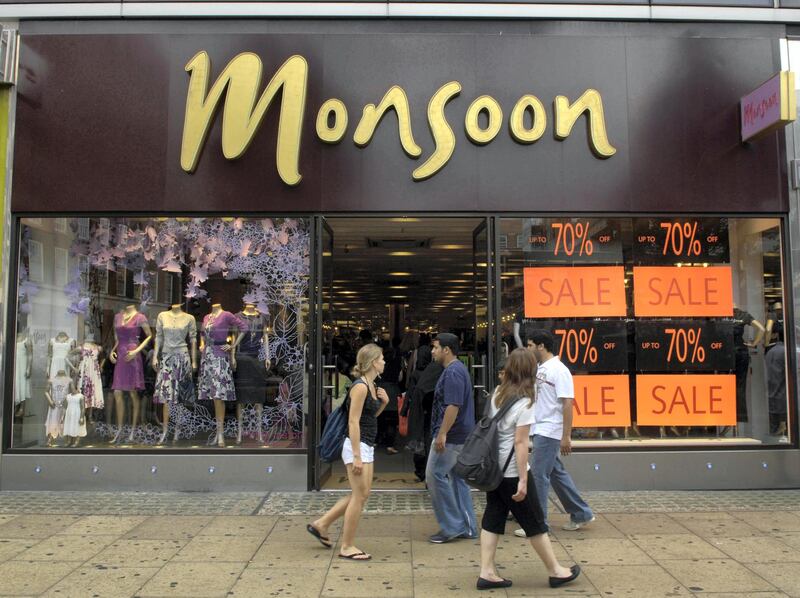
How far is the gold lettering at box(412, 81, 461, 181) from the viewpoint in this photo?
7660 mm

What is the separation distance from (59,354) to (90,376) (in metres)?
0.46

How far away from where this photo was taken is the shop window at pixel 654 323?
7.86m

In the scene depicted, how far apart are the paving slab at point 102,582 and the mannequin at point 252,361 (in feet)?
9.82

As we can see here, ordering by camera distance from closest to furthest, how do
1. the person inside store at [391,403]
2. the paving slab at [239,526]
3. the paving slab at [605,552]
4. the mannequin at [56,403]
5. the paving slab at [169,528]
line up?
the paving slab at [605,552] → the paving slab at [169,528] → the paving slab at [239,526] → the mannequin at [56,403] → the person inside store at [391,403]

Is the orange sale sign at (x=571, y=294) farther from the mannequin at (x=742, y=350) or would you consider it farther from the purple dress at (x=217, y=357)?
the purple dress at (x=217, y=357)

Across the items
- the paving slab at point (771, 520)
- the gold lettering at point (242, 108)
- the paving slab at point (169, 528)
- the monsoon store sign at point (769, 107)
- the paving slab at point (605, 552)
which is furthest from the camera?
the gold lettering at point (242, 108)

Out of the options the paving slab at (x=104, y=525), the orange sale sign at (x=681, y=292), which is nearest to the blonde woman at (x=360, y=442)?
the paving slab at (x=104, y=525)

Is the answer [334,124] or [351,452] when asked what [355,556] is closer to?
[351,452]

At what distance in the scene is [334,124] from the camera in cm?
773

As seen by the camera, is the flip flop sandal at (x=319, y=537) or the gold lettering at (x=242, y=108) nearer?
the flip flop sandal at (x=319, y=537)

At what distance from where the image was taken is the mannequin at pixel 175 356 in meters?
7.95

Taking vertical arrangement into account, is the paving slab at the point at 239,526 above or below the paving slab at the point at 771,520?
above

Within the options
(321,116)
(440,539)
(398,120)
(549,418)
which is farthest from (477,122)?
(440,539)

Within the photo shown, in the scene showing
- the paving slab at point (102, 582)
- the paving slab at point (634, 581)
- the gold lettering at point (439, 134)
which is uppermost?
the gold lettering at point (439, 134)
